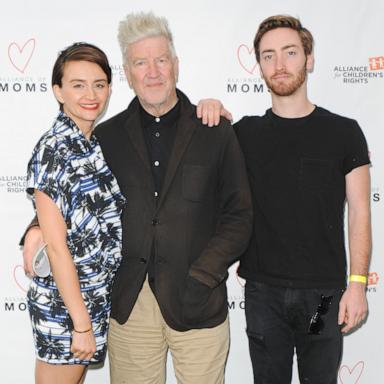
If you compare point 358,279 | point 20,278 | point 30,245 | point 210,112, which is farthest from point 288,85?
point 20,278

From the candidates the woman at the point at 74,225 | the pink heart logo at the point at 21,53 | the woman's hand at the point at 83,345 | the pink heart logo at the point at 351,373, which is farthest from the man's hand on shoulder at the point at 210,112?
the pink heart logo at the point at 351,373

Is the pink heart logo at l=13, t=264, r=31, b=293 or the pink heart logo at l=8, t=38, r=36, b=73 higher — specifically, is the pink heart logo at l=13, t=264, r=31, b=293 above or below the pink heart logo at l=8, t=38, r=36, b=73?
below

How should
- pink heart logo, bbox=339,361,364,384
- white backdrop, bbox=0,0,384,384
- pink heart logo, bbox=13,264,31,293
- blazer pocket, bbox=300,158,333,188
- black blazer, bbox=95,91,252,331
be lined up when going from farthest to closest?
1. pink heart logo, bbox=339,361,364,384
2. pink heart logo, bbox=13,264,31,293
3. white backdrop, bbox=0,0,384,384
4. blazer pocket, bbox=300,158,333,188
5. black blazer, bbox=95,91,252,331

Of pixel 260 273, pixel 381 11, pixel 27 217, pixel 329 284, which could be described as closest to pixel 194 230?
pixel 260 273

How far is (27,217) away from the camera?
8.86 feet

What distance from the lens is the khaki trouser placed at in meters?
1.88

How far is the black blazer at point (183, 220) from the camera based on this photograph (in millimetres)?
1808

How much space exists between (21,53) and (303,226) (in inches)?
69.2

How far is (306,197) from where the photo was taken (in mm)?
1918

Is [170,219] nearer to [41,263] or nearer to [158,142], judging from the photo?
[158,142]

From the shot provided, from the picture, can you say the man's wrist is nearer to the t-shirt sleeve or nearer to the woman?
the t-shirt sleeve

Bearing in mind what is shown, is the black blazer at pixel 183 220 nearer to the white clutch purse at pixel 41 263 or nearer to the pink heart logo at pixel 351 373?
the white clutch purse at pixel 41 263

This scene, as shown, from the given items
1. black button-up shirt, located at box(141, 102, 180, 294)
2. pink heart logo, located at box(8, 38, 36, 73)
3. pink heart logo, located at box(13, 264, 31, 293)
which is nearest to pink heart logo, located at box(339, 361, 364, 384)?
black button-up shirt, located at box(141, 102, 180, 294)

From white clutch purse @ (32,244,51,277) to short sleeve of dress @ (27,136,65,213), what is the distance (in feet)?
0.55
